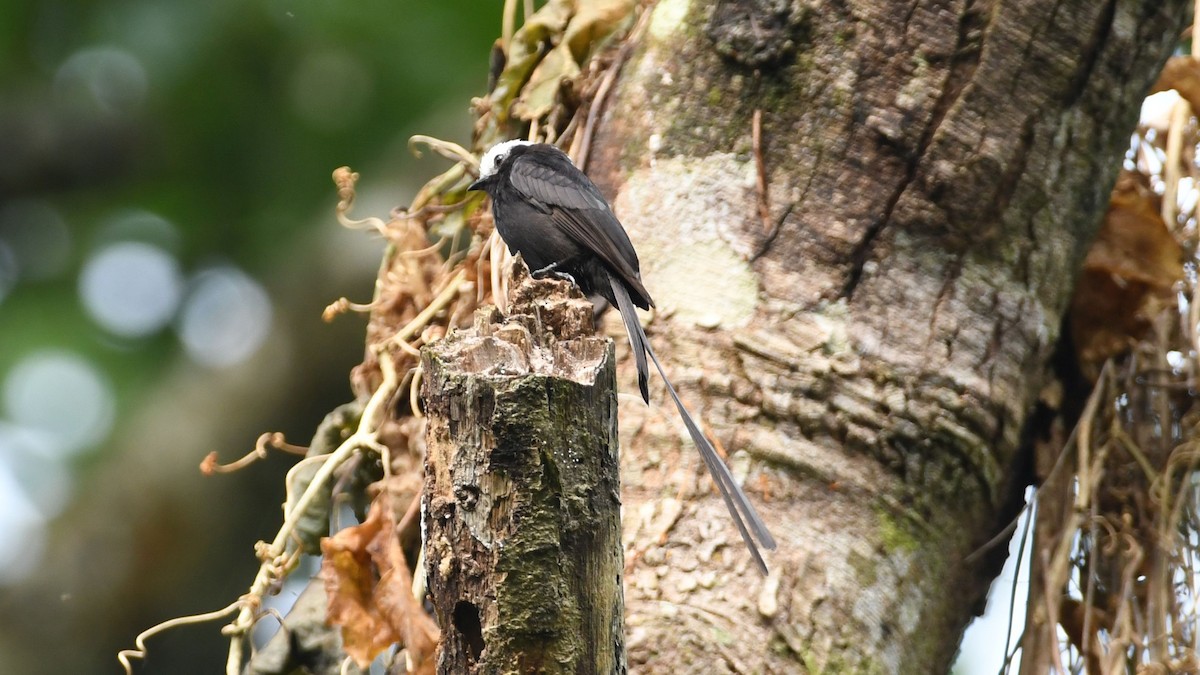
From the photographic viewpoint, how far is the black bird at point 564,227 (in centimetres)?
290

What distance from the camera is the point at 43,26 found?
611 cm

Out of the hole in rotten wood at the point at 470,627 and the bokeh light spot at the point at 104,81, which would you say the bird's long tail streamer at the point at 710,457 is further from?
the bokeh light spot at the point at 104,81

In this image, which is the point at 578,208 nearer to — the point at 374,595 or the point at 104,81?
the point at 374,595

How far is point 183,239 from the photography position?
6.06 metres

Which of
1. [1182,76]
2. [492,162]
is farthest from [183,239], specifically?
[1182,76]

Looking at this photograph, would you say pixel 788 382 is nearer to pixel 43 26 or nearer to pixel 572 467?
pixel 572 467

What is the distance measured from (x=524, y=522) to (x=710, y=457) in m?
0.90

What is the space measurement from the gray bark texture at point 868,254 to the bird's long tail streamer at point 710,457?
0.33ft

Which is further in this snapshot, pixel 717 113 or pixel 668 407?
pixel 717 113

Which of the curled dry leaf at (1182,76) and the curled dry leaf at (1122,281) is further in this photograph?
the curled dry leaf at (1182,76)

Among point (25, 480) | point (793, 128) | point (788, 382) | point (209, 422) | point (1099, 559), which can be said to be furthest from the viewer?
point (25, 480)

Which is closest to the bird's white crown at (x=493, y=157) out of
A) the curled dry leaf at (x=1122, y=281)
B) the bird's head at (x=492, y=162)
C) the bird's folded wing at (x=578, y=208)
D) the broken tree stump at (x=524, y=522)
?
the bird's head at (x=492, y=162)

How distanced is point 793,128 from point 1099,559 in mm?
1403

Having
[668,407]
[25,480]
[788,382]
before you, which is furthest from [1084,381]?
[25,480]
